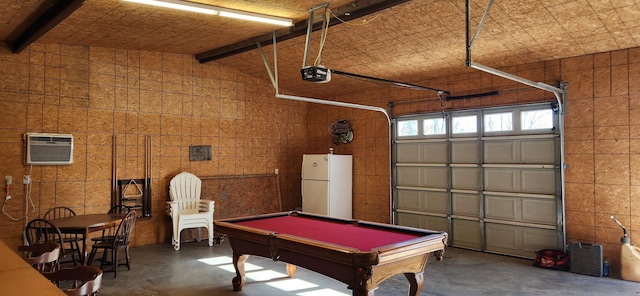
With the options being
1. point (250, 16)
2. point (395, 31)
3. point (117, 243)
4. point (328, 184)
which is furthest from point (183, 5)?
point (328, 184)

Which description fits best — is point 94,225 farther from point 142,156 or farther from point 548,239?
point 548,239

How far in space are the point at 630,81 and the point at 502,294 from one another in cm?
340

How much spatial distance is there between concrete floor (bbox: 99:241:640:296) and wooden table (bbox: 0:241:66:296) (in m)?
2.30

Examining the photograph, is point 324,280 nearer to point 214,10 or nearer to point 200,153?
point 214,10

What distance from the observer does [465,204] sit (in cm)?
723

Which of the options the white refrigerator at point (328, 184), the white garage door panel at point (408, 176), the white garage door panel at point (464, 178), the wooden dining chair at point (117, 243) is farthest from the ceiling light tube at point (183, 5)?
the white garage door panel at point (464, 178)

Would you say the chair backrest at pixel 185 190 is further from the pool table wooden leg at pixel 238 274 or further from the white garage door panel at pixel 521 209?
the white garage door panel at pixel 521 209

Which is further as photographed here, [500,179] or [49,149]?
[500,179]

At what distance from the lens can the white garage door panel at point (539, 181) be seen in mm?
6250

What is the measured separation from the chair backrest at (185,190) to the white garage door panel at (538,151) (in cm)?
563

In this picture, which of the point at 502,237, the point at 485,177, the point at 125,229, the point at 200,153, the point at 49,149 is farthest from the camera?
the point at 200,153

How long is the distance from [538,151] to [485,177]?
94 cm

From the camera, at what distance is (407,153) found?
8008mm

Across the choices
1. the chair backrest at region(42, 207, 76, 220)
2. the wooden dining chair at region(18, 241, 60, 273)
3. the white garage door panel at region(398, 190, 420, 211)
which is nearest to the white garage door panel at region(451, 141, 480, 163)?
the white garage door panel at region(398, 190, 420, 211)
